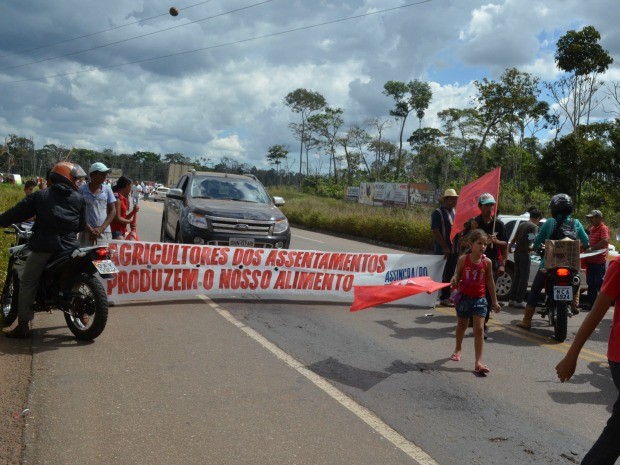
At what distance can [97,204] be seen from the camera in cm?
840

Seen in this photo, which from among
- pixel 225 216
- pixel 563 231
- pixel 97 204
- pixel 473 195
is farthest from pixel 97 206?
pixel 563 231

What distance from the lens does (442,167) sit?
6069 cm

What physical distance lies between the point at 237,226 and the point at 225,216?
0.26m

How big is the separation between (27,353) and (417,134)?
65.1 m

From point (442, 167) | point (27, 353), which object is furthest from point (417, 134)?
point (27, 353)

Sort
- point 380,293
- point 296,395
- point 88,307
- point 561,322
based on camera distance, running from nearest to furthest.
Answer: point 296,395 → point 88,307 → point 380,293 → point 561,322

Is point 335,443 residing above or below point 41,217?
below

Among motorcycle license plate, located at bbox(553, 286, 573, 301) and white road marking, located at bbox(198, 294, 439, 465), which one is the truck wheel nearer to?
motorcycle license plate, located at bbox(553, 286, 573, 301)

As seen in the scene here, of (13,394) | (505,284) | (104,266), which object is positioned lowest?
(13,394)

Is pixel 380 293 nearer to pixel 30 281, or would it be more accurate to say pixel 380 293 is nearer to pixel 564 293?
pixel 564 293

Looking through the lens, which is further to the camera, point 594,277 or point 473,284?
point 594,277

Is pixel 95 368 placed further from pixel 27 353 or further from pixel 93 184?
pixel 93 184

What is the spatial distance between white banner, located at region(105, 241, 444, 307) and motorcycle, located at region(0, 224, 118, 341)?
6.04 ft

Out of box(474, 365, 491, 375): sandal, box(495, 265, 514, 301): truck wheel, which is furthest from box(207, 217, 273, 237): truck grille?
box(474, 365, 491, 375): sandal
